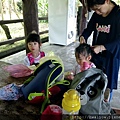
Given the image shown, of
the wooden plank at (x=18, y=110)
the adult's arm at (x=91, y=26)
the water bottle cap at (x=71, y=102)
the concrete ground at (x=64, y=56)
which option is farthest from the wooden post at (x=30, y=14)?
the water bottle cap at (x=71, y=102)

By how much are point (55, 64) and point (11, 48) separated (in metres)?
3.65

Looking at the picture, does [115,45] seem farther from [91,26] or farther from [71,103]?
[71,103]

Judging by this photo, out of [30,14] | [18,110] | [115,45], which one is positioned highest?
[30,14]

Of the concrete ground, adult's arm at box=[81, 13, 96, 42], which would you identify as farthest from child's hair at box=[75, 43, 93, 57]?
the concrete ground

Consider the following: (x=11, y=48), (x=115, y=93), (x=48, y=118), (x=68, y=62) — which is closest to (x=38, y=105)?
(x=48, y=118)

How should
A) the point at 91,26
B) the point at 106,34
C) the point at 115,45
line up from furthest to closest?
the point at 91,26 → the point at 106,34 → the point at 115,45

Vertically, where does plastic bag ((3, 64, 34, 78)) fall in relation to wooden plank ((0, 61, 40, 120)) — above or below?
above

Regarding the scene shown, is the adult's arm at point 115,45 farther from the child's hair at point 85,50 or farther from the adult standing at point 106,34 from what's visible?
the child's hair at point 85,50

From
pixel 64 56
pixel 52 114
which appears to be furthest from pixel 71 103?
pixel 64 56

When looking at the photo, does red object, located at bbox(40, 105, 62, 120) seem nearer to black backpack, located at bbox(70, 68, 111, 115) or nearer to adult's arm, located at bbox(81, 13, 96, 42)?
black backpack, located at bbox(70, 68, 111, 115)

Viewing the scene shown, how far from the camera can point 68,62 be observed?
3.52m

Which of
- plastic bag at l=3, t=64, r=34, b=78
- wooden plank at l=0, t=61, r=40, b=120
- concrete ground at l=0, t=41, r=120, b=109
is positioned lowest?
concrete ground at l=0, t=41, r=120, b=109

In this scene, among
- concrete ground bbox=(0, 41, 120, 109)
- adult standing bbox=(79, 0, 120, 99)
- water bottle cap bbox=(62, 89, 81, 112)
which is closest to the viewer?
water bottle cap bbox=(62, 89, 81, 112)

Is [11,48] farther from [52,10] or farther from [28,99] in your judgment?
[28,99]
